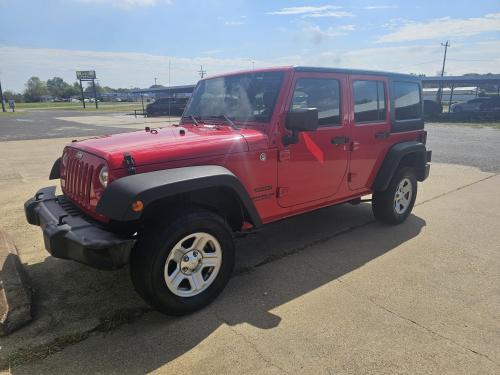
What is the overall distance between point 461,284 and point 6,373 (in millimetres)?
3665

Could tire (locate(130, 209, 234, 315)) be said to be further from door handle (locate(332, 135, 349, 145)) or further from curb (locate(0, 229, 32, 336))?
door handle (locate(332, 135, 349, 145))

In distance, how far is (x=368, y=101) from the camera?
4410 millimetres

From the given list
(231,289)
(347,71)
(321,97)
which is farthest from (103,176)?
(347,71)

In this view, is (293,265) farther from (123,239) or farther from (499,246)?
(499,246)

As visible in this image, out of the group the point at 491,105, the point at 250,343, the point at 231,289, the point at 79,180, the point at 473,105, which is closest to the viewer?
the point at 250,343

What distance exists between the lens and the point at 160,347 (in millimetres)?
2625

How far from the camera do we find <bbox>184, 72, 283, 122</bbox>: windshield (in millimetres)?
3561

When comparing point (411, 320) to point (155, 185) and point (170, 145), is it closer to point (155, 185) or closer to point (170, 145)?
point (155, 185)

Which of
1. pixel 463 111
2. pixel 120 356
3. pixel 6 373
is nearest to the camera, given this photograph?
pixel 6 373

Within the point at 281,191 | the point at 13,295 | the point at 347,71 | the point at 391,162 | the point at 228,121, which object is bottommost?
the point at 13,295

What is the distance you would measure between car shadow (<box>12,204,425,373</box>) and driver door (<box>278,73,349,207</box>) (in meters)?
0.69

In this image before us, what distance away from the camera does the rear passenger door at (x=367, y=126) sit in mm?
4234

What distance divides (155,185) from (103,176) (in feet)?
1.72

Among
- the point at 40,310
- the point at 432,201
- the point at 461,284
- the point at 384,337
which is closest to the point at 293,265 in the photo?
the point at 384,337
